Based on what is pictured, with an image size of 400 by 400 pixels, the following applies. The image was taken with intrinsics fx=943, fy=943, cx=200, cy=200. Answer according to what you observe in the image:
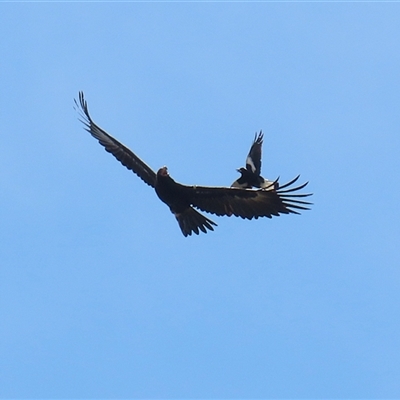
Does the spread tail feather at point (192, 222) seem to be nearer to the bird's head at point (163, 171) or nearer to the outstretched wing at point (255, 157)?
the bird's head at point (163, 171)

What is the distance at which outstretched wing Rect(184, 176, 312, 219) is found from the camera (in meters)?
16.1

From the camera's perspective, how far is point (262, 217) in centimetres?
1644

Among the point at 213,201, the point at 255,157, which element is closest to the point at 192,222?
the point at 213,201

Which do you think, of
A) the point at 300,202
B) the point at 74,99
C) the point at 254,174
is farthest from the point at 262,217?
the point at 74,99

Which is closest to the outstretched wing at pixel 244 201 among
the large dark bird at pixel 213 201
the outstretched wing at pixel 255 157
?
the large dark bird at pixel 213 201

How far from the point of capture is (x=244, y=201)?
16625 mm

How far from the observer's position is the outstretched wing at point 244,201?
16.1 metres

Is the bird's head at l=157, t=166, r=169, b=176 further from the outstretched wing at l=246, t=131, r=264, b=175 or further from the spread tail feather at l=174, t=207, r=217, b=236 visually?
the outstretched wing at l=246, t=131, r=264, b=175

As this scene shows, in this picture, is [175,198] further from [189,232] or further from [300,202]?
[300,202]

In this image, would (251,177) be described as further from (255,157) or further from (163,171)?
(163,171)

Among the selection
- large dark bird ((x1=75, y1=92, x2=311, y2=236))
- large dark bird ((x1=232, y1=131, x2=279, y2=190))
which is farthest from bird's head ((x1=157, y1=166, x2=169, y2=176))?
large dark bird ((x1=232, y1=131, x2=279, y2=190))

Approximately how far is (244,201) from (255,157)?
4674mm

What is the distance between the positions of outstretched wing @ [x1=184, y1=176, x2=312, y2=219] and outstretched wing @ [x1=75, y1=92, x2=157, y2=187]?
157cm

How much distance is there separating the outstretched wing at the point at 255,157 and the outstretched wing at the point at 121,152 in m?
2.70
